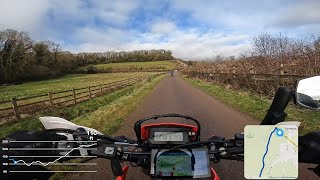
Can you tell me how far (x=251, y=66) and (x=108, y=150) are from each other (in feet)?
64.7

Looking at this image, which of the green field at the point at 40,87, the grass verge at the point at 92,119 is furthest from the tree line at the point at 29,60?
the grass verge at the point at 92,119

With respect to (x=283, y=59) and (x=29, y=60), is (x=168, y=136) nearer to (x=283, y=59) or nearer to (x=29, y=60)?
(x=283, y=59)

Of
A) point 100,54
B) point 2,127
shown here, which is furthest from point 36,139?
point 100,54

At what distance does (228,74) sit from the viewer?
26.2 meters

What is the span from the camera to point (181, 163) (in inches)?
76.0

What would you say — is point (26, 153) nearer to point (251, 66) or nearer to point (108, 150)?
point (108, 150)

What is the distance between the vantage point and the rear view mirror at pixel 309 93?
1.65m

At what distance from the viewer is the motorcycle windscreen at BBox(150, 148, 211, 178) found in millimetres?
1905
